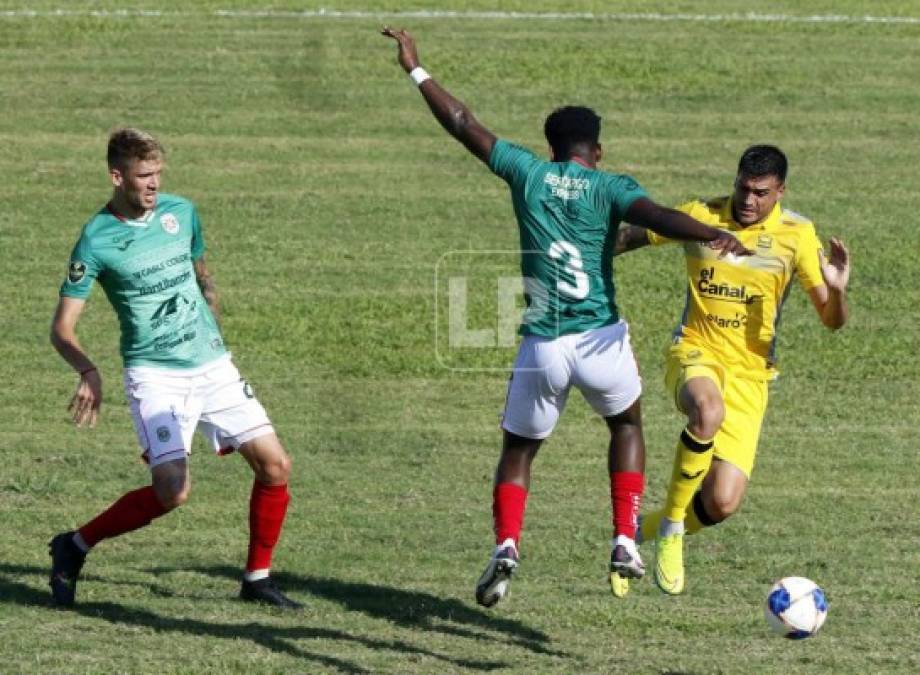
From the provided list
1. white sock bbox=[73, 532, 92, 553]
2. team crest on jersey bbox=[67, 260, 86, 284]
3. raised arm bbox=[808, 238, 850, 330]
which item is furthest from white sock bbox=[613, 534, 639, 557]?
team crest on jersey bbox=[67, 260, 86, 284]

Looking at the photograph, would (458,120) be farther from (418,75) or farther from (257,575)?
(257,575)

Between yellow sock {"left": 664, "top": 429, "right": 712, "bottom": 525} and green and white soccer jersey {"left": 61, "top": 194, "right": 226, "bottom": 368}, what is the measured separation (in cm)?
287

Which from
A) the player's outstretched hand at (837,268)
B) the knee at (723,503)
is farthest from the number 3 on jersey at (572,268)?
the knee at (723,503)

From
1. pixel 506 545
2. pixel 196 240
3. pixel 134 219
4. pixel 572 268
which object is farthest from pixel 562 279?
pixel 134 219

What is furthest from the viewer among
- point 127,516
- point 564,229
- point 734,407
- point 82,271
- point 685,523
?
point 685,523

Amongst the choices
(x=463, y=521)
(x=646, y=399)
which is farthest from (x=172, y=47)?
(x=463, y=521)

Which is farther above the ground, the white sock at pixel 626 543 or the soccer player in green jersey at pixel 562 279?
the soccer player in green jersey at pixel 562 279

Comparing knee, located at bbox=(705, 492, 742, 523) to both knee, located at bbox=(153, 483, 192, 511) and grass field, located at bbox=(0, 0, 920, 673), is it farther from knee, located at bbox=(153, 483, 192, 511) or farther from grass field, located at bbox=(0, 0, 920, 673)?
knee, located at bbox=(153, 483, 192, 511)

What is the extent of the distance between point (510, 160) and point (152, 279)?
2.18 metres

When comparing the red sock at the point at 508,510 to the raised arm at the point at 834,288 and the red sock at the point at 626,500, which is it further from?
the raised arm at the point at 834,288

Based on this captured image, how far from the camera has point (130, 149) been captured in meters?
10.5

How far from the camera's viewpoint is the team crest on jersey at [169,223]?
35.7 feet

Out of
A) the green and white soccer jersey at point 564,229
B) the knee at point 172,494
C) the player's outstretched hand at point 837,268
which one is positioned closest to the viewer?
the green and white soccer jersey at point 564,229

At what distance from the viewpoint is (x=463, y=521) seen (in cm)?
1340
